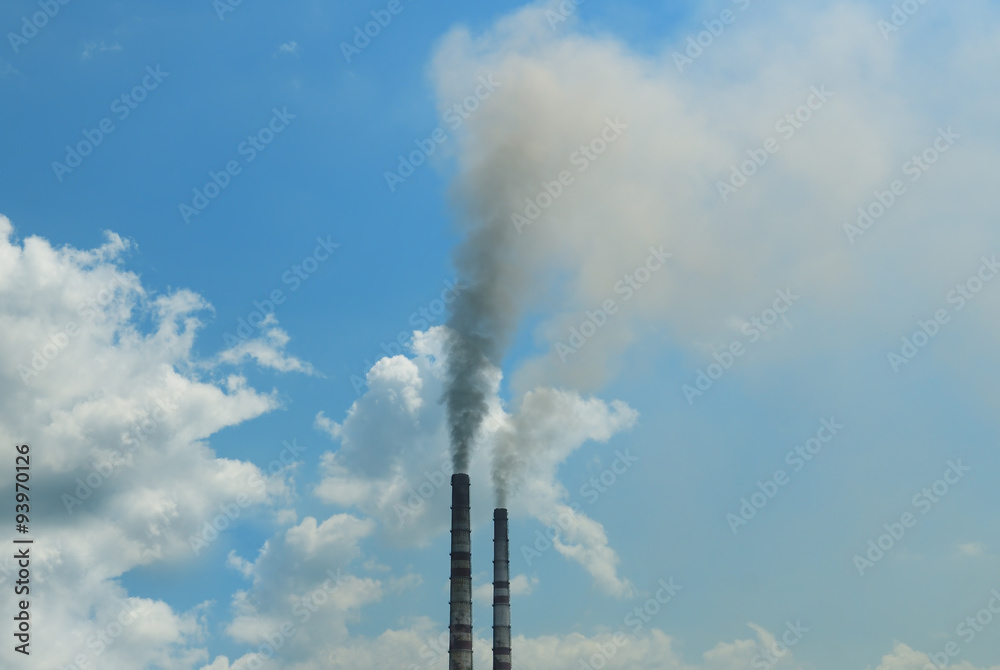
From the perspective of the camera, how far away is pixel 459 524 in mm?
48406

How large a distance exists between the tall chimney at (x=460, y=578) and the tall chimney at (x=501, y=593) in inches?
287

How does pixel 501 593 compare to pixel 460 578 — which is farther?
pixel 501 593

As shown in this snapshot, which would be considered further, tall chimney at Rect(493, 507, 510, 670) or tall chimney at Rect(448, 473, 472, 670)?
tall chimney at Rect(493, 507, 510, 670)

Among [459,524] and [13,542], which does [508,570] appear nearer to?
[459,524]

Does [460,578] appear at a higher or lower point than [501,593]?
lower

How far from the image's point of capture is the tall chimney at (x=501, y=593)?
175 ft

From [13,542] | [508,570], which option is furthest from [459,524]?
[13,542]

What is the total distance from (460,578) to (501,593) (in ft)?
26.6

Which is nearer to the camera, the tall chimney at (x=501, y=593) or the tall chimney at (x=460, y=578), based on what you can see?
the tall chimney at (x=460, y=578)

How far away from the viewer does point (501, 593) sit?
5500 cm

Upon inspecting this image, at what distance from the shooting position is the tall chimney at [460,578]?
46.5 metres

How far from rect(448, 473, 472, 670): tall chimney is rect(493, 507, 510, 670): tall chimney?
7283 millimetres

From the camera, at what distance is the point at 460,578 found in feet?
157

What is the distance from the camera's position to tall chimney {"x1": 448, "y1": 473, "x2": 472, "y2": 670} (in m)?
46.5
